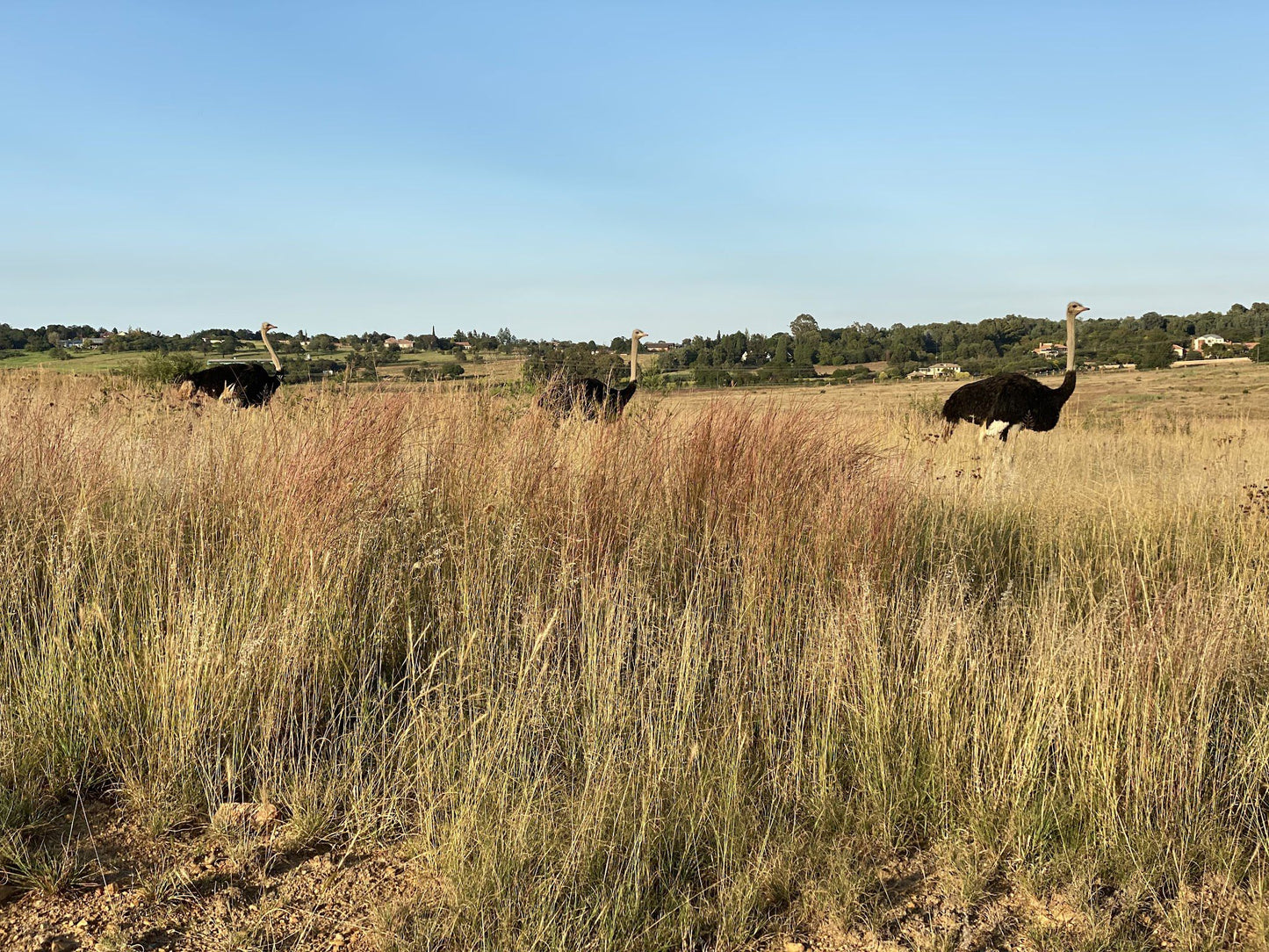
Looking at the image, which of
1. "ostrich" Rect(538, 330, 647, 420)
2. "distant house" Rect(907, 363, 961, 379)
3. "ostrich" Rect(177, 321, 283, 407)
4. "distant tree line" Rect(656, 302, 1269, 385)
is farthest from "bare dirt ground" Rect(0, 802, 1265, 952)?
"distant house" Rect(907, 363, 961, 379)

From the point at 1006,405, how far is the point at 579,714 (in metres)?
9.50

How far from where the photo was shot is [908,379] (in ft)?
150

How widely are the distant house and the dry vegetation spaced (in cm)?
3932

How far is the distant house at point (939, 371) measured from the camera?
1684 inches

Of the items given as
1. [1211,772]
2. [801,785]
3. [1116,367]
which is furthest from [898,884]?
[1116,367]

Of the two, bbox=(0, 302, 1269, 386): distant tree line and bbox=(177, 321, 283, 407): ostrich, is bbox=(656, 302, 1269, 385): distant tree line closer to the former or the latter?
bbox=(0, 302, 1269, 386): distant tree line

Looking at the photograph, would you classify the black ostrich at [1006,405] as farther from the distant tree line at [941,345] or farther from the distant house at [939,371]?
the distant house at [939,371]

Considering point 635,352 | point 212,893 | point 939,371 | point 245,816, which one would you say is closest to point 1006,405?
point 635,352

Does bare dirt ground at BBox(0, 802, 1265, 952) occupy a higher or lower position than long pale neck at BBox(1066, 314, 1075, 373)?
lower

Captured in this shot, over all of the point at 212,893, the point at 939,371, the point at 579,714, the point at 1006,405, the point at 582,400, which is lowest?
the point at 212,893

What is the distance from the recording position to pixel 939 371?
4534cm

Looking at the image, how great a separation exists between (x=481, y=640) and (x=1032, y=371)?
3330 cm

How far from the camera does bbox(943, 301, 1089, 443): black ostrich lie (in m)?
11.4

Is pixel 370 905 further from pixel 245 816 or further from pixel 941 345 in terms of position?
pixel 941 345
